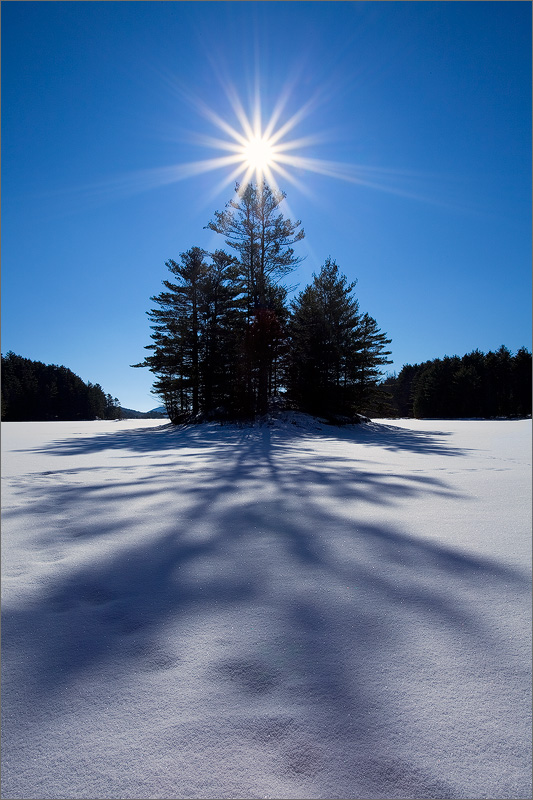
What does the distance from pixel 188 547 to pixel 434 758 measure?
1.38m

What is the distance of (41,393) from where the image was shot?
46.6 m

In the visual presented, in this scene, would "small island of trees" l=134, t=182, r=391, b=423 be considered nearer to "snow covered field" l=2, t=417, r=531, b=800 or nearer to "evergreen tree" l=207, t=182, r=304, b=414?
"evergreen tree" l=207, t=182, r=304, b=414

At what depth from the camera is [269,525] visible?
2.23m

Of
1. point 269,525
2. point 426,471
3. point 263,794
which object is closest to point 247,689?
point 263,794

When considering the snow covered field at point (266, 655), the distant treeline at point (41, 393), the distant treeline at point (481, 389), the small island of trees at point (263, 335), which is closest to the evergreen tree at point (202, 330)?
the small island of trees at point (263, 335)

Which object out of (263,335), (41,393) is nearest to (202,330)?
(263,335)

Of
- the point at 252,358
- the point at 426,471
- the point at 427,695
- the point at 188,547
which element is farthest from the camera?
the point at 252,358

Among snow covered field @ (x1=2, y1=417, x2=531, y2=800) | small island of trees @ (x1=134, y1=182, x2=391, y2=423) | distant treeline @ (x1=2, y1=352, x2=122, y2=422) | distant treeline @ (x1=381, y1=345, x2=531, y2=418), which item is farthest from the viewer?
distant treeline @ (x1=2, y1=352, x2=122, y2=422)

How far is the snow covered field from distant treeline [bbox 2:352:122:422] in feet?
142

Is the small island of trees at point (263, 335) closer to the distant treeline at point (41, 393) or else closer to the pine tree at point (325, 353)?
the pine tree at point (325, 353)

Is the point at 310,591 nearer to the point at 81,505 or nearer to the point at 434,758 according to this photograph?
the point at 434,758

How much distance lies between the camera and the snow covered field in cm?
73

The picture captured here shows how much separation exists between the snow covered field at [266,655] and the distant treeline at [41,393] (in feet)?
142

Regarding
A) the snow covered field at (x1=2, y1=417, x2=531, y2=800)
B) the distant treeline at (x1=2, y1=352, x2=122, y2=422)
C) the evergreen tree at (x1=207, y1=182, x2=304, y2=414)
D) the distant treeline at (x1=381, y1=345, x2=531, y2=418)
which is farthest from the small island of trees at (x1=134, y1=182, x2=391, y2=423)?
the distant treeline at (x1=2, y1=352, x2=122, y2=422)
